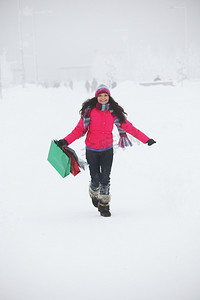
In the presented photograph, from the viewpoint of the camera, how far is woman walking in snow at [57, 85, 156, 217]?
176 inches

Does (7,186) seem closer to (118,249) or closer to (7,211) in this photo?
(7,211)

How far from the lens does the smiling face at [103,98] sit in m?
4.42

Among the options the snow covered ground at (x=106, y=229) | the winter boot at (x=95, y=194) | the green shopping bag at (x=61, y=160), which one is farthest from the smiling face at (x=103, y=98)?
the snow covered ground at (x=106, y=229)

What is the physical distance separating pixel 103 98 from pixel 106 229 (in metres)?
1.70

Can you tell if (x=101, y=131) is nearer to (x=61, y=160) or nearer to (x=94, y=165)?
(x=94, y=165)

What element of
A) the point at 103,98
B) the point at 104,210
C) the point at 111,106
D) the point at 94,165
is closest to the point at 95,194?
the point at 104,210

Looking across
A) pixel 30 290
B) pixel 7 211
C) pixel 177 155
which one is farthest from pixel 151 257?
pixel 177 155

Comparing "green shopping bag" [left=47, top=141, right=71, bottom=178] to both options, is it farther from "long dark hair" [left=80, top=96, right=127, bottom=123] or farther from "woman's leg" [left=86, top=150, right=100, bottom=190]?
"long dark hair" [left=80, top=96, right=127, bottom=123]

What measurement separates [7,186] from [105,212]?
2.37 m

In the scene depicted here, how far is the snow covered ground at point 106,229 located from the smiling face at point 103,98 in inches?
62.6

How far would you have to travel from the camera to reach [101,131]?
4.52 m

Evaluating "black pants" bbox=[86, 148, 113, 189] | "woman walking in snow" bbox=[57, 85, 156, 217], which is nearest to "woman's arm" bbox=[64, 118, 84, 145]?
Result: "woman walking in snow" bbox=[57, 85, 156, 217]

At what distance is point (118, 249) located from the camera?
11.3ft

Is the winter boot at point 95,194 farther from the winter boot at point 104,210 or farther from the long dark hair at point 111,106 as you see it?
the long dark hair at point 111,106
